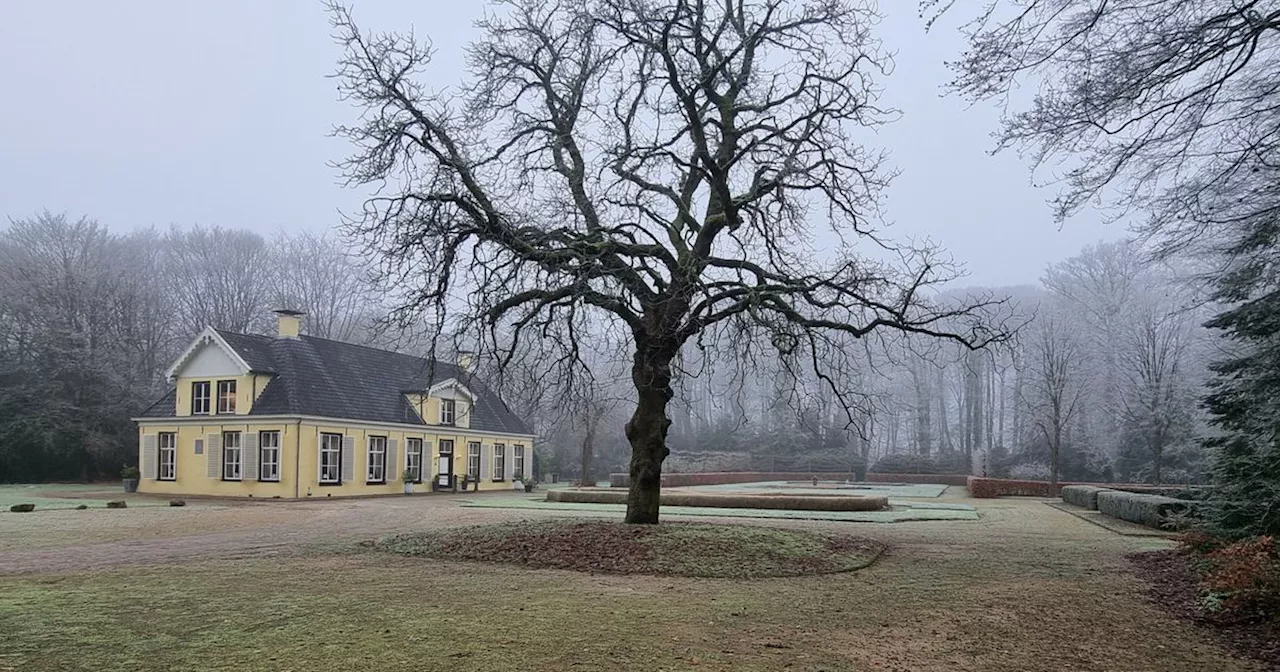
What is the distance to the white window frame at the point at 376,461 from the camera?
35312mm

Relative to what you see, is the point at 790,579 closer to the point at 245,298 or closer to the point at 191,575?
the point at 191,575

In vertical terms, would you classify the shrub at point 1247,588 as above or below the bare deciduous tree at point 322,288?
below

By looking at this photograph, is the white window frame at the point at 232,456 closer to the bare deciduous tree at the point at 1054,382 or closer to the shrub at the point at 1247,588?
the shrub at the point at 1247,588

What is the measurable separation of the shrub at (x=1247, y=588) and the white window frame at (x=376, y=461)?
102ft

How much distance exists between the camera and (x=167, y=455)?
3538 cm

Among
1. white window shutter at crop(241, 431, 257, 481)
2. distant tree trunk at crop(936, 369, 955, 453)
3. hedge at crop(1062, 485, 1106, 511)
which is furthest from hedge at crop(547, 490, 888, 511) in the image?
distant tree trunk at crop(936, 369, 955, 453)

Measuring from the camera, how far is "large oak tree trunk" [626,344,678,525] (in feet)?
48.7

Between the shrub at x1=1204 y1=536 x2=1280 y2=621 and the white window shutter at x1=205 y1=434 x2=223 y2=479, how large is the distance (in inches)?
1289

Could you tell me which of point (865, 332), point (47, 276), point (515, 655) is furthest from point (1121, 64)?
point (47, 276)

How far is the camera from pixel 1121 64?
9047 mm

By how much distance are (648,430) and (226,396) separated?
25.2 m

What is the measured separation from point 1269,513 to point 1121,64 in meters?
6.51

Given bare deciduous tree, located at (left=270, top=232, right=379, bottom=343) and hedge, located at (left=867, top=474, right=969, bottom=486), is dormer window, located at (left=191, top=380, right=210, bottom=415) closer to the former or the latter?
bare deciduous tree, located at (left=270, top=232, right=379, bottom=343)

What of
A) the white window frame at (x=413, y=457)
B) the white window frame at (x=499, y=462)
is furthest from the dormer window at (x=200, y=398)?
the white window frame at (x=499, y=462)
